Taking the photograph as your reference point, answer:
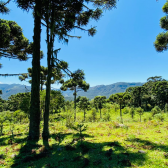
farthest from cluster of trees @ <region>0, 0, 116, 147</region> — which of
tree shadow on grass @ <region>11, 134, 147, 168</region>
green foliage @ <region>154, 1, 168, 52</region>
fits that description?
green foliage @ <region>154, 1, 168, 52</region>

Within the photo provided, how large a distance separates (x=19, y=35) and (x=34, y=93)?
276 inches

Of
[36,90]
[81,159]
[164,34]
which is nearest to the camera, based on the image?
[81,159]

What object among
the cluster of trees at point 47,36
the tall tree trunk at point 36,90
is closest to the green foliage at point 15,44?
the cluster of trees at point 47,36

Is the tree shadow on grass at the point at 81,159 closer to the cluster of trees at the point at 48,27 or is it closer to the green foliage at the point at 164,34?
Result: the cluster of trees at the point at 48,27

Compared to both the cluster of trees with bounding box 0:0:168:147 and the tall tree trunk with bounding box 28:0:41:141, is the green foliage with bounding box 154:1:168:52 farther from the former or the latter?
the tall tree trunk with bounding box 28:0:41:141

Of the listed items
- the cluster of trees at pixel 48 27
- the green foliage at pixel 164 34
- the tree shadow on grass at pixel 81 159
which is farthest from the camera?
the green foliage at pixel 164 34

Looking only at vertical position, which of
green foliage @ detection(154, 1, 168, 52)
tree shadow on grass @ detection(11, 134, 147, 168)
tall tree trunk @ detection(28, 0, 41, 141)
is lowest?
tree shadow on grass @ detection(11, 134, 147, 168)

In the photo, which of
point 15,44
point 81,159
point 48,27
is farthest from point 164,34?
point 15,44

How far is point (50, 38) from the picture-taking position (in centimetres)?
750

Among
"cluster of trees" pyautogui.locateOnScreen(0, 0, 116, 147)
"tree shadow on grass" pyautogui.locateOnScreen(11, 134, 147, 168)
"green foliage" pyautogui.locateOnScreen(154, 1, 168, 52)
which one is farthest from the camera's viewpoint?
"green foliage" pyautogui.locateOnScreen(154, 1, 168, 52)

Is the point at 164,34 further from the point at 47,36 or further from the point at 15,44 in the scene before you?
Answer: the point at 15,44

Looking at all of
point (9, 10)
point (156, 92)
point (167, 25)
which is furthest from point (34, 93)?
point (156, 92)

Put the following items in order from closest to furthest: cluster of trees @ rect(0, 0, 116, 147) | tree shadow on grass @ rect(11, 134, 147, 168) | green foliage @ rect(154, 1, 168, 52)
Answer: tree shadow on grass @ rect(11, 134, 147, 168), cluster of trees @ rect(0, 0, 116, 147), green foliage @ rect(154, 1, 168, 52)

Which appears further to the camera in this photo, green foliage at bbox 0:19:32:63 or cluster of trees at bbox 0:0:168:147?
green foliage at bbox 0:19:32:63
